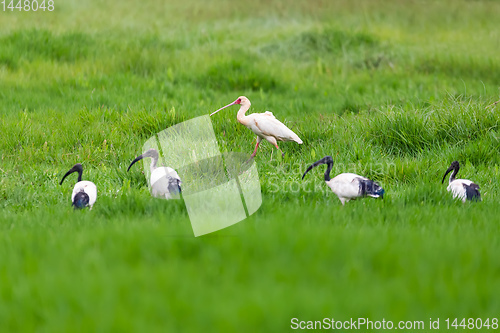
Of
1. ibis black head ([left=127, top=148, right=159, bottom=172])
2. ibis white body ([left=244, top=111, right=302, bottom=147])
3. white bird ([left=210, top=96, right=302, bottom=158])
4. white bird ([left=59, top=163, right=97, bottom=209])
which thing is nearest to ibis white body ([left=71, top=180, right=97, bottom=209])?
white bird ([left=59, top=163, right=97, bottom=209])

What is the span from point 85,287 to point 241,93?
7.83m

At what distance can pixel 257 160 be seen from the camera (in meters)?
7.43

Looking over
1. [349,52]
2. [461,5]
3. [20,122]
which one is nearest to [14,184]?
[20,122]

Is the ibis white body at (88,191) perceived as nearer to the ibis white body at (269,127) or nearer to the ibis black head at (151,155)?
the ibis black head at (151,155)

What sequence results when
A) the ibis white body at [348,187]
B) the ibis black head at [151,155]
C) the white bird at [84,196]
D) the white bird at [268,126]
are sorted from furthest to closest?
the white bird at [268,126] → the ibis black head at [151,155] → the ibis white body at [348,187] → the white bird at [84,196]

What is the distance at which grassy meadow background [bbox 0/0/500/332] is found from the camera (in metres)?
3.15

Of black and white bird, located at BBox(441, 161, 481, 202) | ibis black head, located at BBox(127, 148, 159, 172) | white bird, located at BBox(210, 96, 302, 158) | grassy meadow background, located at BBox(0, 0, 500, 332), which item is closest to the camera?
grassy meadow background, located at BBox(0, 0, 500, 332)

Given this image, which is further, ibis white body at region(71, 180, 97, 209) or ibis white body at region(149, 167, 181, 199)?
ibis white body at region(149, 167, 181, 199)

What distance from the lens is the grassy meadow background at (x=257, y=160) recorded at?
315cm

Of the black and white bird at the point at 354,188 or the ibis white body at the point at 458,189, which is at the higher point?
the black and white bird at the point at 354,188

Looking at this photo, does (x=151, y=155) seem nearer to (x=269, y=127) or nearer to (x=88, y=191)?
(x=88, y=191)

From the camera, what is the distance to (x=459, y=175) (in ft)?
22.4

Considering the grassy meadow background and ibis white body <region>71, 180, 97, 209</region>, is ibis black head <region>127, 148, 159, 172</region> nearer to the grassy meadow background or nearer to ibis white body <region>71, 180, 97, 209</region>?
the grassy meadow background

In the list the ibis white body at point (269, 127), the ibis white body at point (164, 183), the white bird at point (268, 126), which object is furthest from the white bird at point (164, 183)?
the ibis white body at point (269, 127)
